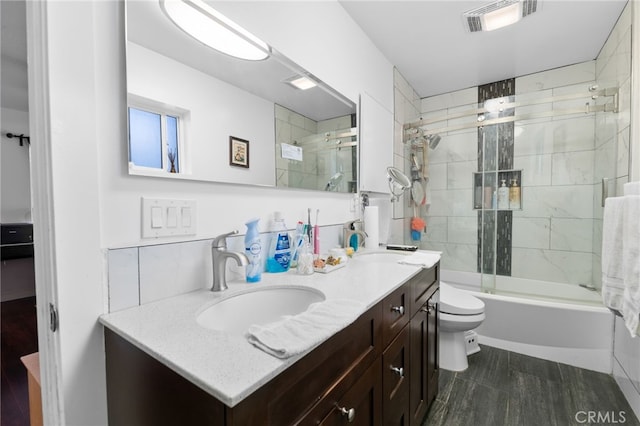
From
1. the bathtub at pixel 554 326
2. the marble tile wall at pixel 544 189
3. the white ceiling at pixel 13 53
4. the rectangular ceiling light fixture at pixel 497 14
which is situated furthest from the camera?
the marble tile wall at pixel 544 189

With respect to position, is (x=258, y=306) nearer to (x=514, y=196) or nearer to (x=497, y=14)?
(x=497, y=14)

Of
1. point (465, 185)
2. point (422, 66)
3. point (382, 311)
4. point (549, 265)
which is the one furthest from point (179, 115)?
point (549, 265)

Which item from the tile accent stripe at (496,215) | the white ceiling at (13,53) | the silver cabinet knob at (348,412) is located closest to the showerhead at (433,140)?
the tile accent stripe at (496,215)

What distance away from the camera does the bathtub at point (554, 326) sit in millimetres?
1861

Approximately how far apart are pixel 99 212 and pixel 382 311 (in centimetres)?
86

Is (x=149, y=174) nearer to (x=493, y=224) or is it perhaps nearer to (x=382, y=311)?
(x=382, y=311)

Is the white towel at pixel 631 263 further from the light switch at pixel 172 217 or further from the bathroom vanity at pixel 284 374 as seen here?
the light switch at pixel 172 217

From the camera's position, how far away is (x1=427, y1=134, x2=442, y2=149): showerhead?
2824 millimetres

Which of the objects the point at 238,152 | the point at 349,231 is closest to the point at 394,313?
the point at 349,231

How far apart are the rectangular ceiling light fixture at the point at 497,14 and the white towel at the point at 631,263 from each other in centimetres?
126

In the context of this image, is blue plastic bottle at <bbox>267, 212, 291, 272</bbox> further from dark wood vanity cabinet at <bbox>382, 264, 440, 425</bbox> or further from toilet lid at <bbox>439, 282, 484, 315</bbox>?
toilet lid at <bbox>439, 282, 484, 315</bbox>

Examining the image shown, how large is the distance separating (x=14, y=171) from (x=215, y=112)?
3.96 meters

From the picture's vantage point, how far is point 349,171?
177 centimetres

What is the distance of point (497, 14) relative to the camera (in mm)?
1775
